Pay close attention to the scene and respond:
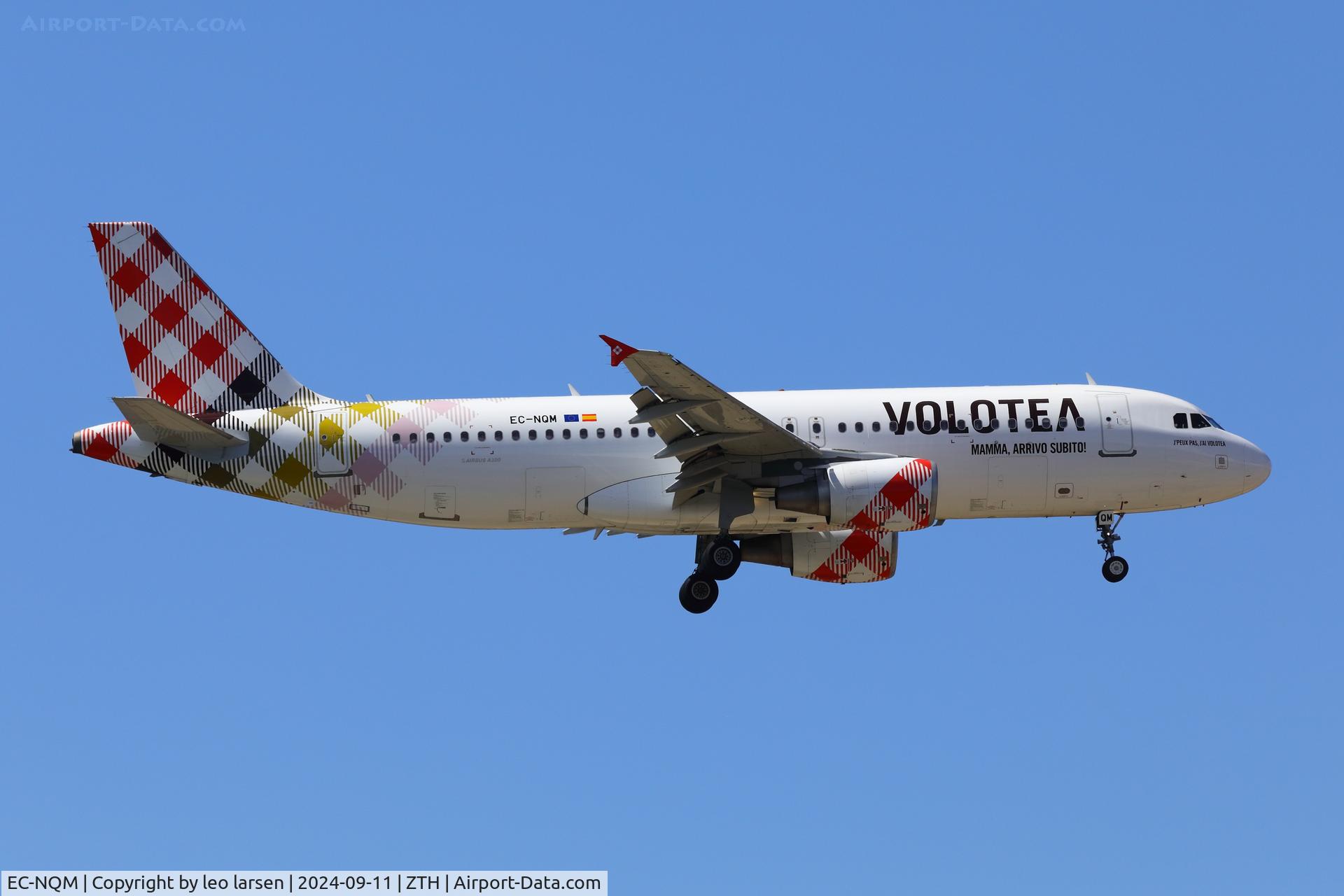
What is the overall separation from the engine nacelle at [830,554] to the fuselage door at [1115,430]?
5472 millimetres

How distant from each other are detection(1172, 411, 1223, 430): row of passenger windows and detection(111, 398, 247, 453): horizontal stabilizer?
21627 mm

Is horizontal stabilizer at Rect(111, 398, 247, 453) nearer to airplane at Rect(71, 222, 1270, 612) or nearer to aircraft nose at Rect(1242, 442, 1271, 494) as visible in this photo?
airplane at Rect(71, 222, 1270, 612)

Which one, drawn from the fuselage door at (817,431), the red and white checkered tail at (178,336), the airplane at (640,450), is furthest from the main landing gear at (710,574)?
the red and white checkered tail at (178,336)

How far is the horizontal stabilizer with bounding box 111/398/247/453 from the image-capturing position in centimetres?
3888

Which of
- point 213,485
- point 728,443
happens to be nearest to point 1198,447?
point 728,443

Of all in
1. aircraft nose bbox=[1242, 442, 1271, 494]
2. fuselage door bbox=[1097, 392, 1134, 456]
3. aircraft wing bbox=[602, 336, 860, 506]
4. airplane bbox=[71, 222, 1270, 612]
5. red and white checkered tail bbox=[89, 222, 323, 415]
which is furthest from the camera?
aircraft nose bbox=[1242, 442, 1271, 494]

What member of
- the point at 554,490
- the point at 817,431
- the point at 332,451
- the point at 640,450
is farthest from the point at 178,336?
the point at 817,431

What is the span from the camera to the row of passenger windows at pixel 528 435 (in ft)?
134

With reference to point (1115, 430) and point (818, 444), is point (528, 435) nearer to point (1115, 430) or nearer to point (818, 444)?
point (818, 444)

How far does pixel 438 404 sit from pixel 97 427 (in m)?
7.57

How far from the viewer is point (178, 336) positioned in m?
42.8

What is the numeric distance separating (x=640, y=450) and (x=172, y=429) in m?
10.4

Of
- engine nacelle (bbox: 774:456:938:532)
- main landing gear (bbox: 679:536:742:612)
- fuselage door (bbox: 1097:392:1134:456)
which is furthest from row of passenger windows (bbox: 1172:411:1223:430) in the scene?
main landing gear (bbox: 679:536:742:612)

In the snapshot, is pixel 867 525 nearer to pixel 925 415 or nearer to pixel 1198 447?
pixel 925 415
